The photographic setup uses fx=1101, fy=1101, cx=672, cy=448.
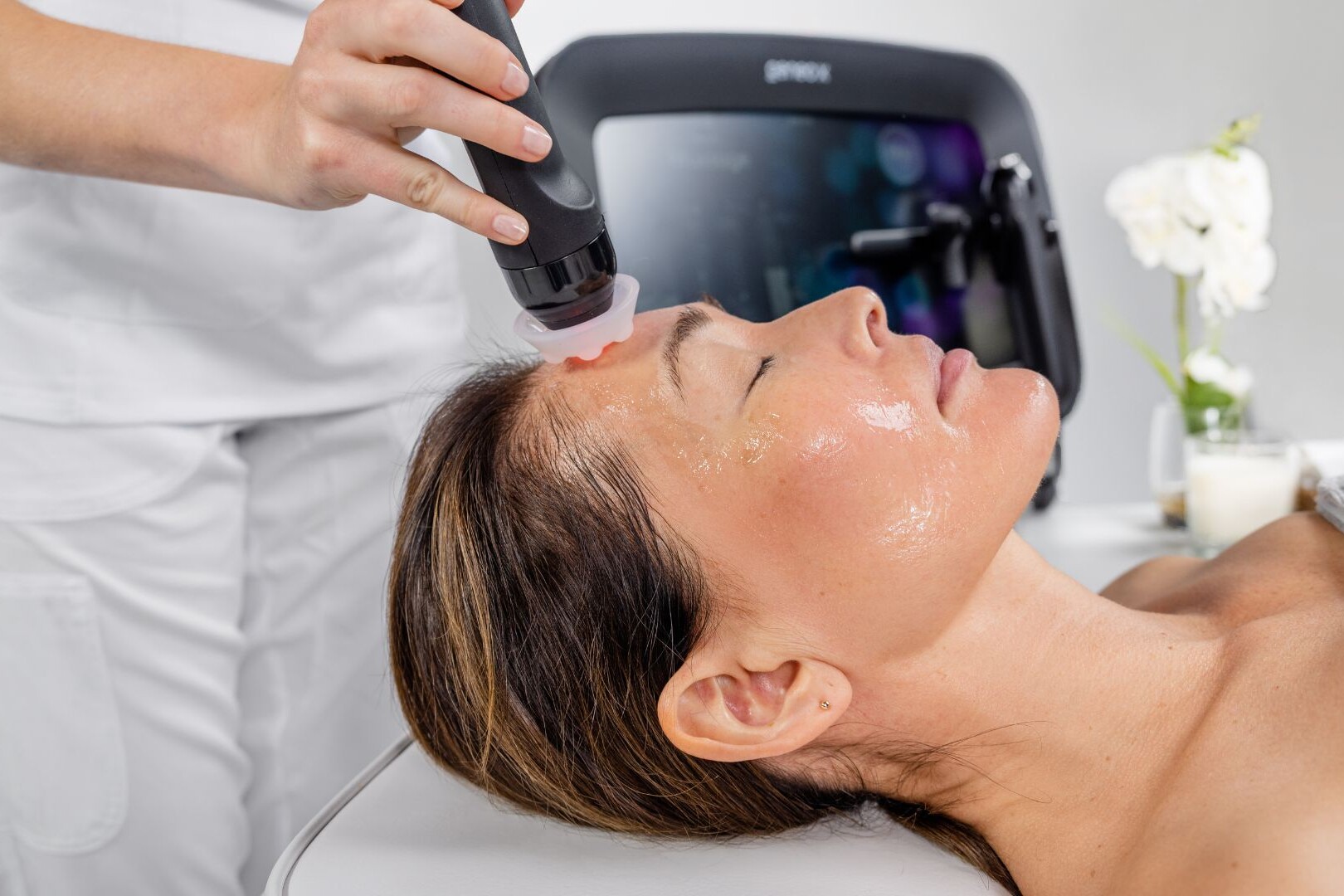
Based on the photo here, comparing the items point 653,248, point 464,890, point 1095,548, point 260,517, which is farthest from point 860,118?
point 464,890

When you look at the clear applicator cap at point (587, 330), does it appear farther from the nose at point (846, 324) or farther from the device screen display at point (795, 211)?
the device screen display at point (795, 211)

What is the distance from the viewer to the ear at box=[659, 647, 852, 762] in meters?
0.89

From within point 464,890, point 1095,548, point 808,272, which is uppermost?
point 808,272

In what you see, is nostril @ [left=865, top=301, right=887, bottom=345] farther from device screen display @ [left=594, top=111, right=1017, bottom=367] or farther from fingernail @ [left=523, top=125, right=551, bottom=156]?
device screen display @ [left=594, top=111, right=1017, bottom=367]

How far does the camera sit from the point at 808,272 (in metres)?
1.61

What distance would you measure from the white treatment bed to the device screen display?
80 cm

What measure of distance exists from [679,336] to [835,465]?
0.18 meters

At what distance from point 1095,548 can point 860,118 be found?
0.71m

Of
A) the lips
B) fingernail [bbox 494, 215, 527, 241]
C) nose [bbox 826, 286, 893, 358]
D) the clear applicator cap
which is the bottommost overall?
the lips

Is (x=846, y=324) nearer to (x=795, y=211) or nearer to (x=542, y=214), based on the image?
(x=542, y=214)

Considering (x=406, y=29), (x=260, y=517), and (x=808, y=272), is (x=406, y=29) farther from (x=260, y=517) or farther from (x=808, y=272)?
(x=808, y=272)

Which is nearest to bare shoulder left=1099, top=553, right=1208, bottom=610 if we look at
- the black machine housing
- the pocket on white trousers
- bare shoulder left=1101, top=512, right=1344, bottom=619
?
bare shoulder left=1101, top=512, right=1344, bottom=619

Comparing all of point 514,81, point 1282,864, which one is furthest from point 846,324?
point 1282,864

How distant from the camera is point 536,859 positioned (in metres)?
0.91
